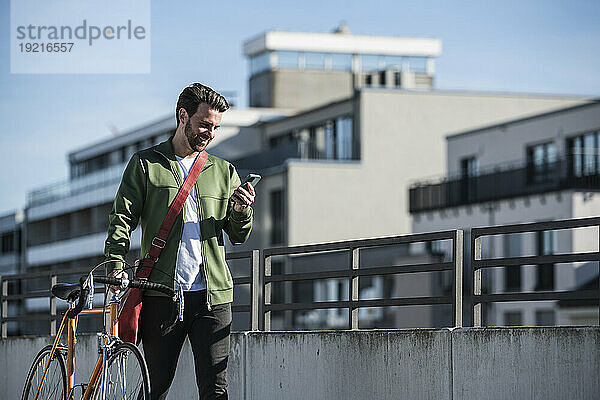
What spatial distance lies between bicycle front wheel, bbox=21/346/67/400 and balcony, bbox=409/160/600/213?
135 ft

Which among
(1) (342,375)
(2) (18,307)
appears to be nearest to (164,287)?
(1) (342,375)

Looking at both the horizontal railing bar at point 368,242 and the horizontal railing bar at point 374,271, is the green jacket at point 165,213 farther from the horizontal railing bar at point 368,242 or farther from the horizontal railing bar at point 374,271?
the horizontal railing bar at point 374,271

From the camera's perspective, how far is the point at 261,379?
10648 millimetres

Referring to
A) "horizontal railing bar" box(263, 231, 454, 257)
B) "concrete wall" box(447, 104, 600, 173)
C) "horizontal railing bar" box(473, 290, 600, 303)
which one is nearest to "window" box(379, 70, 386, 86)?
"concrete wall" box(447, 104, 600, 173)

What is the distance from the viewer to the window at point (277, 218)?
203 ft

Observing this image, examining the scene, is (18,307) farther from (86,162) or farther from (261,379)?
(261,379)

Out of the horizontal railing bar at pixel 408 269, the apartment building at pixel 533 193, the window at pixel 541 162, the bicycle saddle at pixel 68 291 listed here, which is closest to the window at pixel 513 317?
the apartment building at pixel 533 193

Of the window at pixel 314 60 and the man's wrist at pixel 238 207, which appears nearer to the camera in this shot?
the man's wrist at pixel 238 207

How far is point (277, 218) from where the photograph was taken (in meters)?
62.0

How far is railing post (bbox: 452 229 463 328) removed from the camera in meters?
9.25

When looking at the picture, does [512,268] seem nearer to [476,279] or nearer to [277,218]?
[277,218]

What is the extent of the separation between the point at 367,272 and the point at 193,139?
11.0ft

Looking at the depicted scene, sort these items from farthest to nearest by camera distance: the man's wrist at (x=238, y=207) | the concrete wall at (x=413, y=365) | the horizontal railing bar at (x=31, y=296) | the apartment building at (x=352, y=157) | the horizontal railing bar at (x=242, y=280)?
the apartment building at (x=352, y=157), the horizontal railing bar at (x=31, y=296), the horizontal railing bar at (x=242, y=280), the concrete wall at (x=413, y=365), the man's wrist at (x=238, y=207)

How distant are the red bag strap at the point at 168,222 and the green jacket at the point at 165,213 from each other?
3 cm
